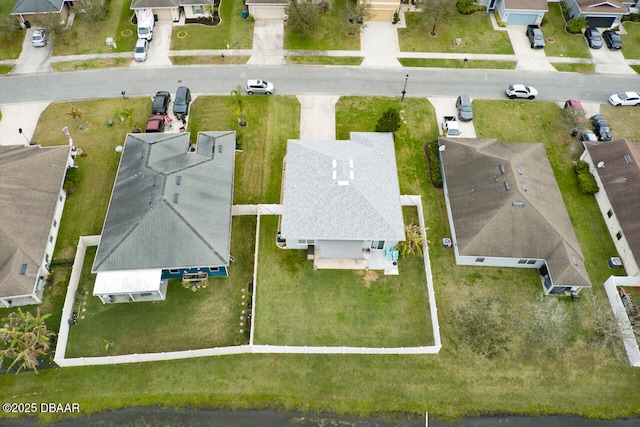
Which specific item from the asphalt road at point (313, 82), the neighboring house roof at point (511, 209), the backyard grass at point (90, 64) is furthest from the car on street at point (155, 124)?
the neighboring house roof at point (511, 209)

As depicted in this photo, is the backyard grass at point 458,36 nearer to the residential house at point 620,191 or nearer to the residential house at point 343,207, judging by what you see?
the residential house at point 620,191

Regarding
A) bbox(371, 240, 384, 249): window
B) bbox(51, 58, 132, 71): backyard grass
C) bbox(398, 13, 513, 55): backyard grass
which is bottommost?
bbox(371, 240, 384, 249): window

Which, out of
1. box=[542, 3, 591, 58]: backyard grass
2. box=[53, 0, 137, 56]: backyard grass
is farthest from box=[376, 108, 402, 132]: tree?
box=[53, 0, 137, 56]: backyard grass

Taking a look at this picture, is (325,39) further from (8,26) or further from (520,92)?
(8,26)

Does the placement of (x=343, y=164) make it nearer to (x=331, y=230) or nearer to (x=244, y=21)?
(x=331, y=230)

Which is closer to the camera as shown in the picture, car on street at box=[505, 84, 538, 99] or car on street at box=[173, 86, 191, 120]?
car on street at box=[173, 86, 191, 120]

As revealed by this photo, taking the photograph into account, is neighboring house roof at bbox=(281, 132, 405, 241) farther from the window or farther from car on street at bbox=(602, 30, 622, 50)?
car on street at bbox=(602, 30, 622, 50)

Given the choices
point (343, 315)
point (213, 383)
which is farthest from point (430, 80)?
point (213, 383)
